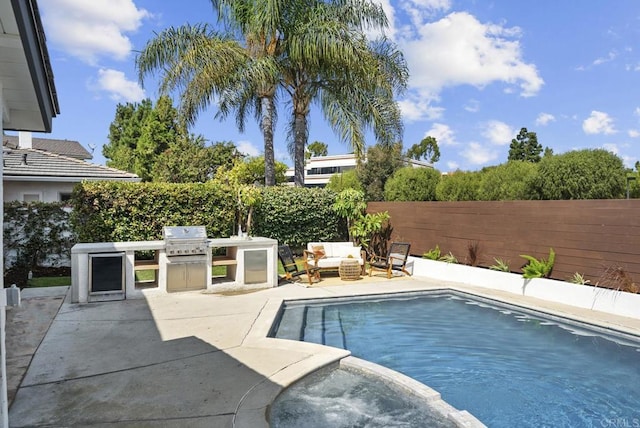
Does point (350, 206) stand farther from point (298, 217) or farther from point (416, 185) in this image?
point (416, 185)

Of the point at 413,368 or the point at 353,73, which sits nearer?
the point at 413,368

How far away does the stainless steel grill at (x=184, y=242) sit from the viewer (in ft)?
29.2

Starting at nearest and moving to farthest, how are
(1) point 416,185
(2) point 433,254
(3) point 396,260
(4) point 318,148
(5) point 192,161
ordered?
(3) point 396,260
(2) point 433,254
(5) point 192,161
(1) point 416,185
(4) point 318,148

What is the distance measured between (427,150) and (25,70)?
8285 cm

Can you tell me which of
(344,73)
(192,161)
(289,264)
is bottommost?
(289,264)

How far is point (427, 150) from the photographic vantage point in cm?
8188

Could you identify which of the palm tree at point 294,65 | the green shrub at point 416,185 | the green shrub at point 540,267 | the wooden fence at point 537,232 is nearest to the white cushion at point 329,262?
the wooden fence at point 537,232

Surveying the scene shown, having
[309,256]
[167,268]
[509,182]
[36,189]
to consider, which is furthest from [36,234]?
[509,182]

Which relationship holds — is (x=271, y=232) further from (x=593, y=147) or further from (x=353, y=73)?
(x=593, y=147)

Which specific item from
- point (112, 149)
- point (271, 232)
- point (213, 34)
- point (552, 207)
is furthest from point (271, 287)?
point (112, 149)

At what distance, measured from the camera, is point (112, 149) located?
41062 mm

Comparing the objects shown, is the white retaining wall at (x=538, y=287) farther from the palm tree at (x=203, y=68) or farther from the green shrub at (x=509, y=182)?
the green shrub at (x=509, y=182)

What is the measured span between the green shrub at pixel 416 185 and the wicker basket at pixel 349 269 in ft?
57.6

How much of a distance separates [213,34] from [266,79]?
9.72 feet
